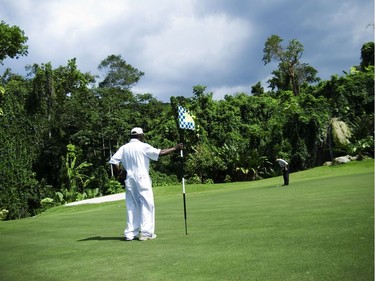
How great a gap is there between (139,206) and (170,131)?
1244 inches

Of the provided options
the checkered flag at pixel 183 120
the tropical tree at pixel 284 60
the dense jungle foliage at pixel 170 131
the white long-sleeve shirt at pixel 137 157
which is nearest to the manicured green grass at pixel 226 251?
the white long-sleeve shirt at pixel 137 157

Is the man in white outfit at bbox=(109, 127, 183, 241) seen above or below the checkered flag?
below

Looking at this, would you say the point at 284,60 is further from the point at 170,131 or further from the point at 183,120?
the point at 183,120

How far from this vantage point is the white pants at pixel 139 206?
7.55 m

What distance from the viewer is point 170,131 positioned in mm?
39344

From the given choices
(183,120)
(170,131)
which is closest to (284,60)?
(170,131)

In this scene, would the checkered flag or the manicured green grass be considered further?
the checkered flag

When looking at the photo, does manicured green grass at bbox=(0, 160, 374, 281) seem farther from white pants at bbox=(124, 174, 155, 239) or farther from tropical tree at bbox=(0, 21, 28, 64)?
tropical tree at bbox=(0, 21, 28, 64)

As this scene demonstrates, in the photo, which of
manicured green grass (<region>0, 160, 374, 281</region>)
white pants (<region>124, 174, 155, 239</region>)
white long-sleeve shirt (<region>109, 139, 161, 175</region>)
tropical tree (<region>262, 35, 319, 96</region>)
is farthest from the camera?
tropical tree (<region>262, 35, 319, 96</region>)

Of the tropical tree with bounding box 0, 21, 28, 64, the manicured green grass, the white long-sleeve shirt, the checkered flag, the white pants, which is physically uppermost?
the tropical tree with bounding box 0, 21, 28, 64

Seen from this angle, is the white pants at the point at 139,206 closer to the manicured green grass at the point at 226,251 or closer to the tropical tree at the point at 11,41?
the manicured green grass at the point at 226,251

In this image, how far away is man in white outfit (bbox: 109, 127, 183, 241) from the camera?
7.62 meters

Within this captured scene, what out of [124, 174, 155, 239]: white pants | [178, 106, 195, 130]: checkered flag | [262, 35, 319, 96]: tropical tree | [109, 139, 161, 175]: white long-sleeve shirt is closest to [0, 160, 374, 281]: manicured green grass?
[124, 174, 155, 239]: white pants

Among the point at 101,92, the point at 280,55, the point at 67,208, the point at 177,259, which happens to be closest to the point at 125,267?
the point at 177,259
